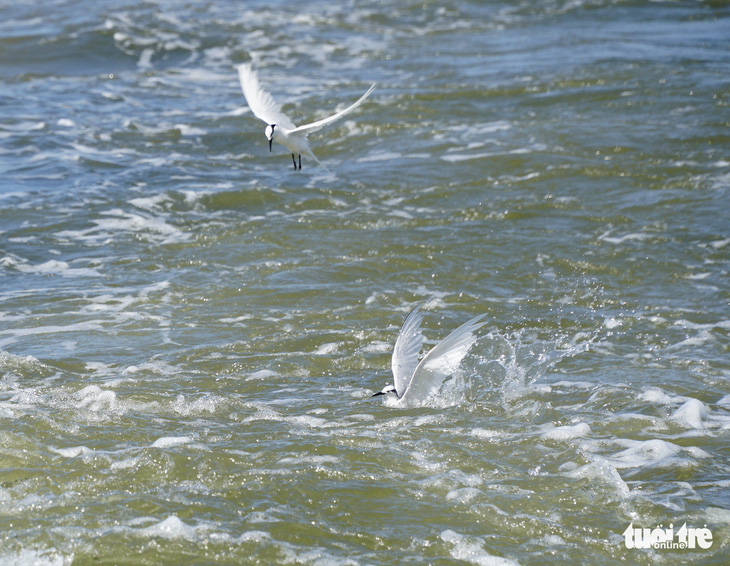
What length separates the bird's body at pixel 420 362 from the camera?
4570mm

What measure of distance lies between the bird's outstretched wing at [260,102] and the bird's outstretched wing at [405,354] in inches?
73.9

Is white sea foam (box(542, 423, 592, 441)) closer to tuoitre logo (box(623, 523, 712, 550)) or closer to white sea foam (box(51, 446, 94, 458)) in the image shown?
tuoitre logo (box(623, 523, 712, 550))

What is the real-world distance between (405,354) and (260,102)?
2.27m

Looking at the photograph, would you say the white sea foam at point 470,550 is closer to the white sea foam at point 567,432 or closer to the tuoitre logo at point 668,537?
the tuoitre logo at point 668,537

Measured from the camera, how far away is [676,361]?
18.0 ft

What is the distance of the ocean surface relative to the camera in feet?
12.6

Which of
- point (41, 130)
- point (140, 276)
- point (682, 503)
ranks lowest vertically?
point (682, 503)

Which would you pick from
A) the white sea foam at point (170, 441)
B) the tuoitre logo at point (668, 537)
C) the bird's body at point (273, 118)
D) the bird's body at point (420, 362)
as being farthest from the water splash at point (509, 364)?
the bird's body at point (273, 118)

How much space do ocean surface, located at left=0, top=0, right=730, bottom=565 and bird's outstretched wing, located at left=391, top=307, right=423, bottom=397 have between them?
0.21 metres

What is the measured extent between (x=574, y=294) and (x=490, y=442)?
7.86ft

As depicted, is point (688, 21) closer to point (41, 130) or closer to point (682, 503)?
point (41, 130)

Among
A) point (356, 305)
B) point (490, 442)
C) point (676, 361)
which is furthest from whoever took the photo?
point (356, 305)

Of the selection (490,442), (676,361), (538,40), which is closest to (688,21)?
(538,40)

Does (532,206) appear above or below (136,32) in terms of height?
below
